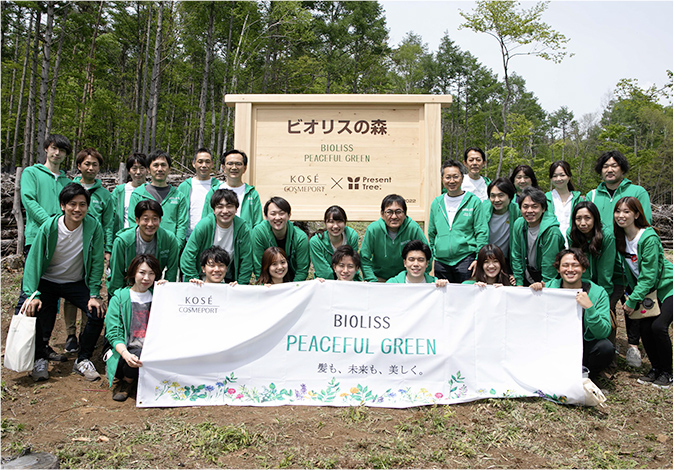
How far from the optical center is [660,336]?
14.4ft

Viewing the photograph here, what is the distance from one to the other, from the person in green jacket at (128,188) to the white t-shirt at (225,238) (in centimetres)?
155

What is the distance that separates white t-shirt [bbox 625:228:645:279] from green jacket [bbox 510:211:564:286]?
73cm

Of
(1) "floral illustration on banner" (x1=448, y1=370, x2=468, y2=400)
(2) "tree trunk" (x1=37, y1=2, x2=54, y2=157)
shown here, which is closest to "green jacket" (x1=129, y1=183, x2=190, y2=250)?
(1) "floral illustration on banner" (x1=448, y1=370, x2=468, y2=400)

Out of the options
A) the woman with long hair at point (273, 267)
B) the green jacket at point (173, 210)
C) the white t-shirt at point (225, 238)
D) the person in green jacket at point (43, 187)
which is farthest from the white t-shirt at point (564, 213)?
the person in green jacket at point (43, 187)

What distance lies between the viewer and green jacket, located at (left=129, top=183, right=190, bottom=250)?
4.97 meters

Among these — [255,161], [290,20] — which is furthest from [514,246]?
[290,20]

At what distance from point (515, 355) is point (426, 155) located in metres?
2.31

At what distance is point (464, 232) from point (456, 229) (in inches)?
3.4

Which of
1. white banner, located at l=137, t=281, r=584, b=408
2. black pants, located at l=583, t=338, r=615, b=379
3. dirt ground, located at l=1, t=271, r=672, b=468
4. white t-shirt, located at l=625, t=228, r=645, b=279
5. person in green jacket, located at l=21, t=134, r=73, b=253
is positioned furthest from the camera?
person in green jacket, located at l=21, t=134, r=73, b=253

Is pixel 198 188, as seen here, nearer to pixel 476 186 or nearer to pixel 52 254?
pixel 52 254

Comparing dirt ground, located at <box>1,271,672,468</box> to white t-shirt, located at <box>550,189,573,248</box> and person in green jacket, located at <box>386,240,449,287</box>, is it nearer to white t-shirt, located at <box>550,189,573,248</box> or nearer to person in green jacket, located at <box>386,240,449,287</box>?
person in green jacket, located at <box>386,240,449,287</box>

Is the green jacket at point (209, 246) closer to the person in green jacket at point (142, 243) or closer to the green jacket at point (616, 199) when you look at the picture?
the person in green jacket at point (142, 243)

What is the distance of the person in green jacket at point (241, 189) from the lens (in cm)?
486

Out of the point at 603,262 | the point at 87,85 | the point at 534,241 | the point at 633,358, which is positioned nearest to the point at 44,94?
the point at 534,241
